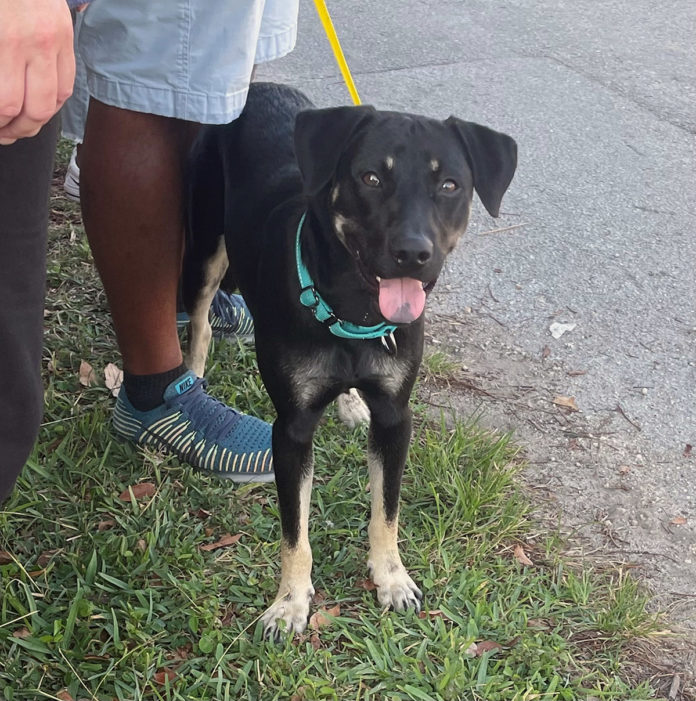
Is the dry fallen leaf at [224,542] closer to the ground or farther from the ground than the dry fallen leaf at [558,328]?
farther from the ground

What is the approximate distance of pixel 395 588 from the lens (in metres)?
2.51

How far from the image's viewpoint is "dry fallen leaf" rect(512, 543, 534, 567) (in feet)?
8.80

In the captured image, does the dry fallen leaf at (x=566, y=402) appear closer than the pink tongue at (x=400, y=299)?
No

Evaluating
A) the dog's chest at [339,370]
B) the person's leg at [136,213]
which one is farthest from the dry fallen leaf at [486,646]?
the person's leg at [136,213]

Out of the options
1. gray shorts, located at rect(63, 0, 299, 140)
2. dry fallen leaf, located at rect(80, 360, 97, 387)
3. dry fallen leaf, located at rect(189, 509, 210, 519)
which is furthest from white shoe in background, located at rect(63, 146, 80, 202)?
dry fallen leaf, located at rect(189, 509, 210, 519)

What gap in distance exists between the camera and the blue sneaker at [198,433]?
290 centimetres

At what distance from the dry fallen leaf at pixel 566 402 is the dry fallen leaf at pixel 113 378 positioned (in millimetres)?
1665

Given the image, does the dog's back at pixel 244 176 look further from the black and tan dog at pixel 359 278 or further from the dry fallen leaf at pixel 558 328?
the dry fallen leaf at pixel 558 328

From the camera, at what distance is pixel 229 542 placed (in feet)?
8.78

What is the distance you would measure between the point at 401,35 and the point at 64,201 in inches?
142

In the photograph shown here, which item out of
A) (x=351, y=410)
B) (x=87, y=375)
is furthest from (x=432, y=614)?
(x=87, y=375)

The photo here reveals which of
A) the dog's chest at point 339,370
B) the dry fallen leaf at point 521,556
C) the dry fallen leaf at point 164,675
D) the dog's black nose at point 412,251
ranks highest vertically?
the dog's black nose at point 412,251

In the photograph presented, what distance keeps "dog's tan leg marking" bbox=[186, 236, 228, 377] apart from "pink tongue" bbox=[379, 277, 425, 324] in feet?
3.66

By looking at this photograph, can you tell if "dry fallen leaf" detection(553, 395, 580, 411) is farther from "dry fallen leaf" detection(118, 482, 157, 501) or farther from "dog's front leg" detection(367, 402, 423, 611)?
"dry fallen leaf" detection(118, 482, 157, 501)
